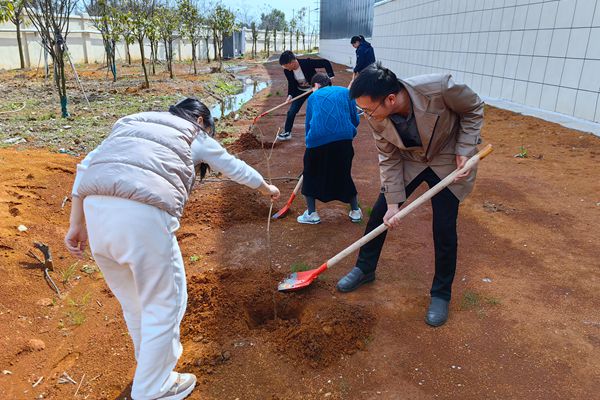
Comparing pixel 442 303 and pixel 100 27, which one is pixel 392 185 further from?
pixel 100 27

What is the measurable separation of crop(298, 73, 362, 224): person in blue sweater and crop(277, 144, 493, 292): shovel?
116 centimetres

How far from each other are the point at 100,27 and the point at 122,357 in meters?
15.7

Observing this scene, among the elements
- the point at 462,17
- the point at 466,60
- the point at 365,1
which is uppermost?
the point at 365,1

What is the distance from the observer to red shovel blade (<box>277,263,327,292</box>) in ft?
9.32

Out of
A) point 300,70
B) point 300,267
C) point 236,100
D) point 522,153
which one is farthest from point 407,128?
point 236,100

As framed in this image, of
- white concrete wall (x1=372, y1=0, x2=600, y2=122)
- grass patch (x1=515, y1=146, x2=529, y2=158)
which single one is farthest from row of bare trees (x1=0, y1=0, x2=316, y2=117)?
white concrete wall (x1=372, y1=0, x2=600, y2=122)

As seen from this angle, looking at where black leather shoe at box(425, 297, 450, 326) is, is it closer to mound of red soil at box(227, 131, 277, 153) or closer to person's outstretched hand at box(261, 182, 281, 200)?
person's outstretched hand at box(261, 182, 281, 200)

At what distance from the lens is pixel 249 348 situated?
2.38 m

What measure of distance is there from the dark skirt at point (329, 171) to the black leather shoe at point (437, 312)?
5.18 ft

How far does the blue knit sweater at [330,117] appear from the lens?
372 centimetres

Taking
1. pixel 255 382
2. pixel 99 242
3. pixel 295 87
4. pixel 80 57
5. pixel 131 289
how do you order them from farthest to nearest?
pixel 80 57, pixel 295 87, pixel 255 382, pixel 131 289, pixel 99 242

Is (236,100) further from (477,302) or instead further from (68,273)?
(477,302)

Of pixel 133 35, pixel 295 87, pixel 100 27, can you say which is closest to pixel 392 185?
pixel 295 87

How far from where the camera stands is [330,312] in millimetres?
2623
